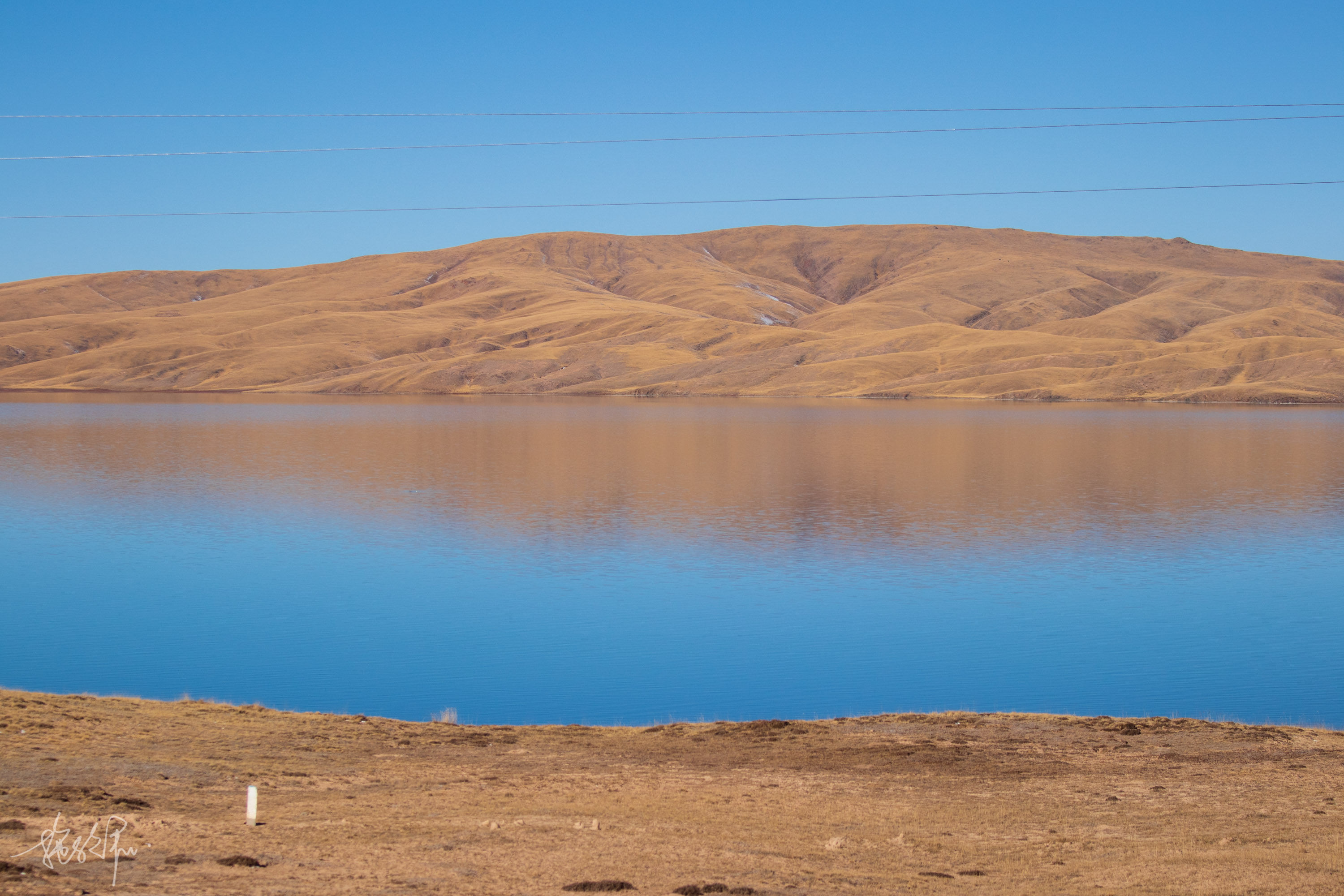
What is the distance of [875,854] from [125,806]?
5.96 meters

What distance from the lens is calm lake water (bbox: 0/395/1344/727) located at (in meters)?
Result: 17.3

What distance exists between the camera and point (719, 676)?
17766mm

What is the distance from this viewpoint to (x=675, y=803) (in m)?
10.5

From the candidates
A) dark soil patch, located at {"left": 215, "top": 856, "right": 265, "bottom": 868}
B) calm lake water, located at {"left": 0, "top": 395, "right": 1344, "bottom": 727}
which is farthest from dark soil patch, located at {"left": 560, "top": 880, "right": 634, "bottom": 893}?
calm lake water, located at {"left": 0, "top": 395, "right": 1344, "bottom": 727}

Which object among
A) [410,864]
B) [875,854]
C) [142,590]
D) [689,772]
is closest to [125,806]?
[410,864]

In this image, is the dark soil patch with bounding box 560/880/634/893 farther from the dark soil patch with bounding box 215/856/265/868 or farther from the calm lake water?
the calm lake water

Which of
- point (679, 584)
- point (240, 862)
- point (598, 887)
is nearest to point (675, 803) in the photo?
point (598, 887)

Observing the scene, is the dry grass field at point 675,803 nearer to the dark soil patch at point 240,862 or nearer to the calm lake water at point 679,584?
the dark soil patch at point 240,862

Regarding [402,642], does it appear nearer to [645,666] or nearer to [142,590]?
[645,666]

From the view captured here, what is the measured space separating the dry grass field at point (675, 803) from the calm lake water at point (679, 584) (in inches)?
103

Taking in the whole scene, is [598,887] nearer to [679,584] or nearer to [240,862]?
[240,862]

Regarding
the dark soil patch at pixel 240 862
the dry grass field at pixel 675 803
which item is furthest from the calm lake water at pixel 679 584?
the dark soil patch at pixel 240 862

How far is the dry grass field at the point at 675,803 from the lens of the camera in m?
8.09

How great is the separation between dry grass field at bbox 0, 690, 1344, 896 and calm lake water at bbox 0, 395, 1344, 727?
2614 millimetres
